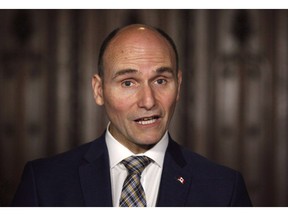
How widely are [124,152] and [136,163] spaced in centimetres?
5

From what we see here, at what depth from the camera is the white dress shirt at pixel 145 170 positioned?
1.39 meters

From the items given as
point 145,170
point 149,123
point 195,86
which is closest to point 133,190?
point 145,170

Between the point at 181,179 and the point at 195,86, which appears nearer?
the point at 181,179

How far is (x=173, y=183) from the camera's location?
54.6 inches

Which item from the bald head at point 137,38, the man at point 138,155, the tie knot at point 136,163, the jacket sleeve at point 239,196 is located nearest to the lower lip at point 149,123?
the man at point 138,155

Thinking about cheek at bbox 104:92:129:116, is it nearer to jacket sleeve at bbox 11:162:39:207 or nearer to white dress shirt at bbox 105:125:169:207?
white dress shirt at bbox 105:125:169:207

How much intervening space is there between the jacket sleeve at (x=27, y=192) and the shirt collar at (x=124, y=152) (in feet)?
0.81

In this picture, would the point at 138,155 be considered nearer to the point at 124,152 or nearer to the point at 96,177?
the point at 124,152

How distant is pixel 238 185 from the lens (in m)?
1.43

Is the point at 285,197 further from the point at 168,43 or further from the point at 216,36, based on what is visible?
the point at 168,43

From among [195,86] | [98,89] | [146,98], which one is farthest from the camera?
[195,86]

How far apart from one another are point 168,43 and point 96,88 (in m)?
0.28

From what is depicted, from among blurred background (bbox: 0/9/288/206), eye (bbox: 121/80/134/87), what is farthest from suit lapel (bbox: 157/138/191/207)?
blurred background (bbox: 0/9/288/206)

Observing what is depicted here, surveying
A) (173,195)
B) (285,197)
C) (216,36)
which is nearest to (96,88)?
(173,195)
